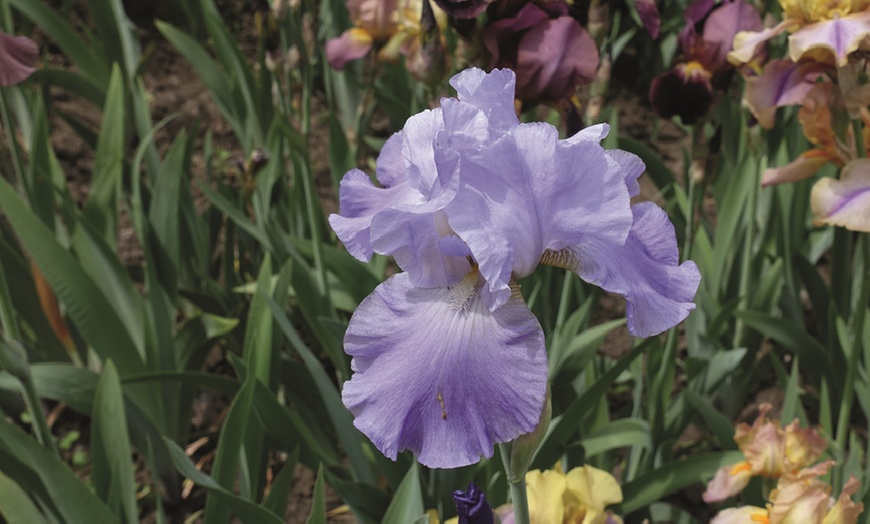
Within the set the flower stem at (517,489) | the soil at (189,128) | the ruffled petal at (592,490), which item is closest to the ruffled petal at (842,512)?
the ruffled petal at (592,490)

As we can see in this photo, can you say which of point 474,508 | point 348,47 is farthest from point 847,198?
point 348,47

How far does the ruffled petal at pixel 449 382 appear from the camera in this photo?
68cm

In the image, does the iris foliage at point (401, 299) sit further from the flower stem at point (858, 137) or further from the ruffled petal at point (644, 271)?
the flower stem at point (858, 137)

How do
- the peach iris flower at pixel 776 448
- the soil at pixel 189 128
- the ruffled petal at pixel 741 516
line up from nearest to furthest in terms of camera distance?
the ruffled petal at pixel 741 516 < the peach iris flower at pixel 776 448 < the soil at pixel 189 128

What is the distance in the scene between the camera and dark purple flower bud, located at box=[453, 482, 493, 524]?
79 centimetres

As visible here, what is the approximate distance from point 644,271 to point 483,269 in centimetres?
15

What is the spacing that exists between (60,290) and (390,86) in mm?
1363

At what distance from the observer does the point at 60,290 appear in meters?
1.82

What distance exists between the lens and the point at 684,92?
62.4 inches

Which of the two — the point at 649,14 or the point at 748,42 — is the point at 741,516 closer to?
the point at 748,42

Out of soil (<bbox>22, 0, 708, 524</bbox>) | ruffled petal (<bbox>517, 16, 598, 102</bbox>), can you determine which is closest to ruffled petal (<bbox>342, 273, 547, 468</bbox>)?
ruffled petal (<bbox>517, 16, 598, 102</bbox>)

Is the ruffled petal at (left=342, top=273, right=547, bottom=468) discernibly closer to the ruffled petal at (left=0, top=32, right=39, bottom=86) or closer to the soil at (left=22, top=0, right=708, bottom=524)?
the ruffled petal at (left=0, top=32, right=39, bottom=86)

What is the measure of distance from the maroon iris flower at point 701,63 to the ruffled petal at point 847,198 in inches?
12.7

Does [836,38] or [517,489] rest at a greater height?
[836,38]
